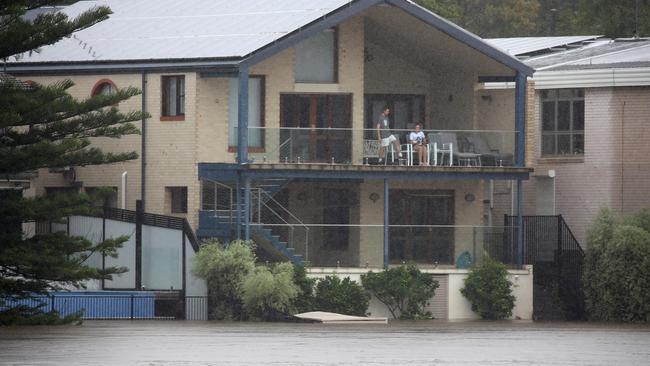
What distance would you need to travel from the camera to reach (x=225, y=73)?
45.3 meters

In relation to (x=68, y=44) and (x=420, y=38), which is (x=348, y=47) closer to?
(x=420, y=38)

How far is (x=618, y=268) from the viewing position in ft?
145

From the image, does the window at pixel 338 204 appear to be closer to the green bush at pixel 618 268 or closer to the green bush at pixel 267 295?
the green bush at pixel 267 295

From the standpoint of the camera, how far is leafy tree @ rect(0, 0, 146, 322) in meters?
40.1

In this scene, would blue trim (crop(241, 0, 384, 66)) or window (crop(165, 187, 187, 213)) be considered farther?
window (crop(165, 187, 187, 213))

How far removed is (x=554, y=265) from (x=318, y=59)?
7585 mm

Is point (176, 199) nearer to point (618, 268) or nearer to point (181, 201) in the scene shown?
point (181, 201)

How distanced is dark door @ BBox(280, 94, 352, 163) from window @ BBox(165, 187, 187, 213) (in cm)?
288

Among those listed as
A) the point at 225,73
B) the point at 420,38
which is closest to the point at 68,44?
the point at 225,73

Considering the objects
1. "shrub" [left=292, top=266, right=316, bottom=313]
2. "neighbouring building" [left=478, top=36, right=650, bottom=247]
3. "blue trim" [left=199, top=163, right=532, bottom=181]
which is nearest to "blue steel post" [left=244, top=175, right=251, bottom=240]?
"blue trim" [left=199, top=163, right=532, bottom=181]

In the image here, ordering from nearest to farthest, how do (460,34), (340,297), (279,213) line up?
(340,297) < (279,213) < (460,34)

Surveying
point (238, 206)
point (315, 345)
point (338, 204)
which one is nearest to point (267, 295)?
point (238, 206)

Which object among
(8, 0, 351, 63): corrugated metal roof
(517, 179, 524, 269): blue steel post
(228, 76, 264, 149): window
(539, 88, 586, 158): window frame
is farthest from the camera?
(539, 88, 586, 158): window frame

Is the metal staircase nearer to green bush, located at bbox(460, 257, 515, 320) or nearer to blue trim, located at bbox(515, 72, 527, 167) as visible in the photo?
green bush, located at bbox(460, 257, 515, 320)
